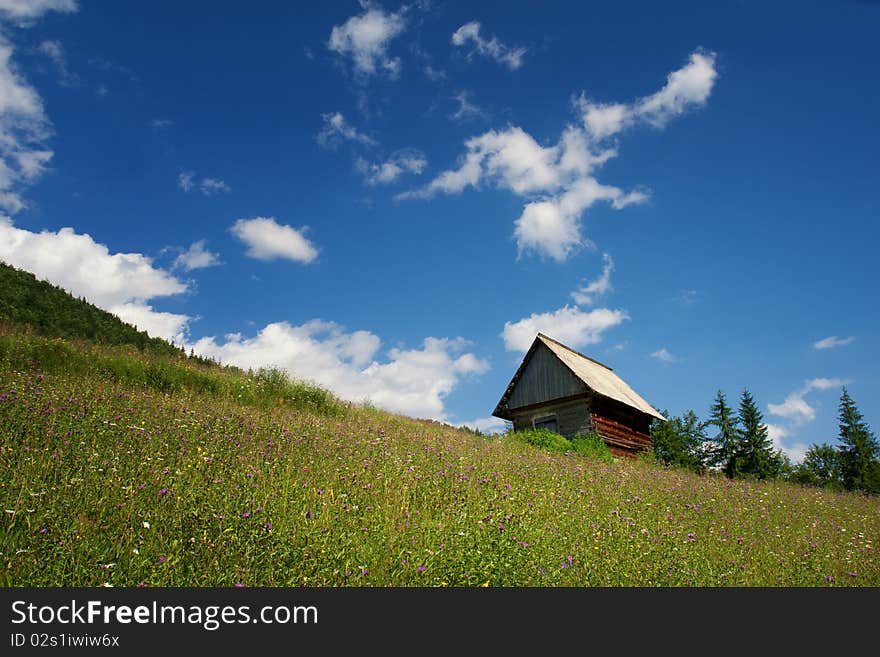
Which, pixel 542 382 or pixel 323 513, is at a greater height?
pixel 542 382

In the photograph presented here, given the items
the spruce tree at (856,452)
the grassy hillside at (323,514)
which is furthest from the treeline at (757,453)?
the grassy hillside at (323,514)

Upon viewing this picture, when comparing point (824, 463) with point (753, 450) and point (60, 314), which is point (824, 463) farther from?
point (60, 314)

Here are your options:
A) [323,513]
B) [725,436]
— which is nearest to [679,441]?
[725,436]

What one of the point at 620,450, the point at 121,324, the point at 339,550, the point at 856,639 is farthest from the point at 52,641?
the point at 121,324

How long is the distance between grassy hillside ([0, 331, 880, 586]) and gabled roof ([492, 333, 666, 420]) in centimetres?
1181

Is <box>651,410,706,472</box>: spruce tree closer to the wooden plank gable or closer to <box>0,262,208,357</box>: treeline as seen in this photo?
the wooden plank gable

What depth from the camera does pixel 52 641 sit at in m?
2.84

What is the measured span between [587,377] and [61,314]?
23.0m

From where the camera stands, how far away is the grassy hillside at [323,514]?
13.4ft

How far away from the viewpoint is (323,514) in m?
5.21

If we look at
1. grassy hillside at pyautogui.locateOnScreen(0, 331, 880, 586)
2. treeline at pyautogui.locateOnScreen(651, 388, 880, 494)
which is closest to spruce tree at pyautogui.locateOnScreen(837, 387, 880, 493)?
treeline at pyautogui.locateOnScreen(651, 388, 880, 494)

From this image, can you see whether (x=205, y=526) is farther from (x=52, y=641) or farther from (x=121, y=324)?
(x=121, y=324)

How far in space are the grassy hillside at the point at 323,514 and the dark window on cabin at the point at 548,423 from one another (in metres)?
12.0

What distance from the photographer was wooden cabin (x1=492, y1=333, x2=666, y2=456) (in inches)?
859
